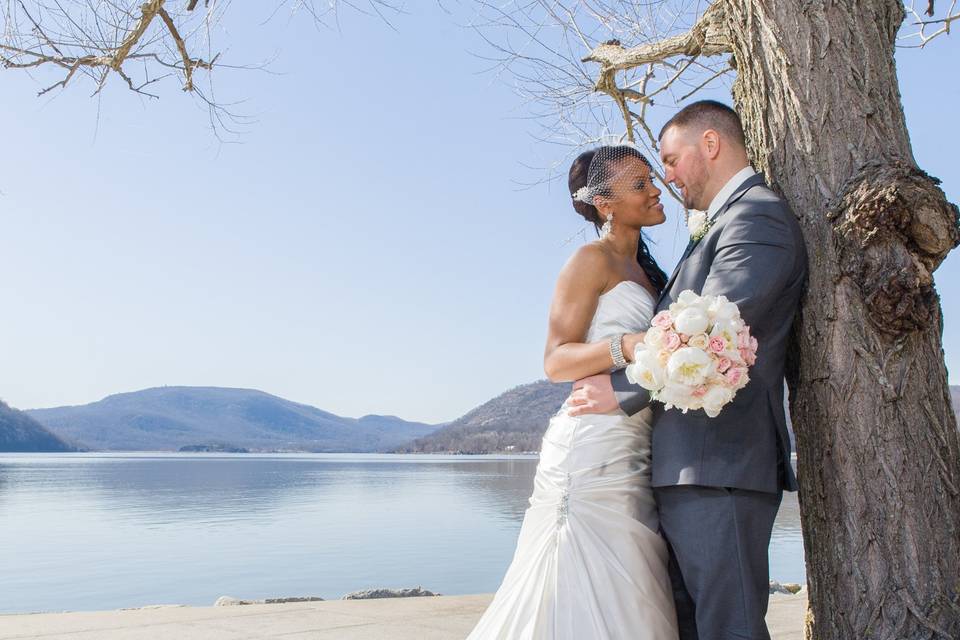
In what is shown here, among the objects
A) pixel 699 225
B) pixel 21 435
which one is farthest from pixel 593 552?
pixel 21 435

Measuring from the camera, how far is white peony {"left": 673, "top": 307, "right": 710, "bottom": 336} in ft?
8.32

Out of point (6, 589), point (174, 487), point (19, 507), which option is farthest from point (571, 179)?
point (174, 487)

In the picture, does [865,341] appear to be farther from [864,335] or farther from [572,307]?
[572,307]

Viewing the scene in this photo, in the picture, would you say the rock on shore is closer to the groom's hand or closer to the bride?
the bride

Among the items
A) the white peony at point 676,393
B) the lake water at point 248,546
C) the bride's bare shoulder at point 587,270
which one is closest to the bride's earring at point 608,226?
the bride's bare shoulder at point 587,270

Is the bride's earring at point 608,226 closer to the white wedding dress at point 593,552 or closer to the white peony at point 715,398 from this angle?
the white wedding dress at point 593,552

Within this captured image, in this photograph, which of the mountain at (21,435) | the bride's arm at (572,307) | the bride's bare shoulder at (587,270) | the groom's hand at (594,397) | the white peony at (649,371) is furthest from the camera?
the mountain at (21,435)

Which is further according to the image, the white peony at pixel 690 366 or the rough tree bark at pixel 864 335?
the rough tree bark at pixel 864 335

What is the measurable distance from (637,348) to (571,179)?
1337 millimetres

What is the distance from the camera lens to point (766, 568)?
2682 mm

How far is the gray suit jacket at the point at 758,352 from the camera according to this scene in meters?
2.71

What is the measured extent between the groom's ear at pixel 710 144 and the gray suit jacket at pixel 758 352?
232mm

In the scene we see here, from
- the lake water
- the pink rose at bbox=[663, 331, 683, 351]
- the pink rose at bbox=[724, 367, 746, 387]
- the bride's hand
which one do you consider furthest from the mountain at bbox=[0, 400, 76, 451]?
the pink rose at bbox=[724, 367, 746, 387]

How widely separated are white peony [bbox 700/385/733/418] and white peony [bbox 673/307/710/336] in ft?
0.56
